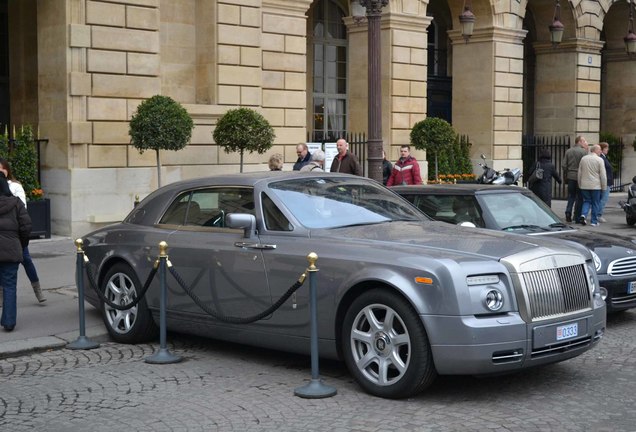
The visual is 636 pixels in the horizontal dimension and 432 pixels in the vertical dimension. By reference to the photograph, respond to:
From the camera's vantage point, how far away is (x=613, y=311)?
995cm

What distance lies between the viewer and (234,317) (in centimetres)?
808

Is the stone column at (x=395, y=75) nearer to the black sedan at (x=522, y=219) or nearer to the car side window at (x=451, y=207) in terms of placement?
the black sedan at (x=522, y=219)

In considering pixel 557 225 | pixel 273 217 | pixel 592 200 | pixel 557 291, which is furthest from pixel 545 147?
pixel 557 291

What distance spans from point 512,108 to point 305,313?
69.7ft

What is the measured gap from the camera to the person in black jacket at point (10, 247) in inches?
372

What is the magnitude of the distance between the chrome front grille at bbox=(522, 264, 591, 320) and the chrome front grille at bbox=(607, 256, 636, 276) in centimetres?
260

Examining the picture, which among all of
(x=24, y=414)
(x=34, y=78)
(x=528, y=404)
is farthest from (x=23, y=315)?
(x=34, y=78)

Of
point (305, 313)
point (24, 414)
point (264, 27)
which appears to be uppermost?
point (264, 27)

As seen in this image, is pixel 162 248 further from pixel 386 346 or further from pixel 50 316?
pixel 50 316

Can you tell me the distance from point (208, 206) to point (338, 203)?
125cm

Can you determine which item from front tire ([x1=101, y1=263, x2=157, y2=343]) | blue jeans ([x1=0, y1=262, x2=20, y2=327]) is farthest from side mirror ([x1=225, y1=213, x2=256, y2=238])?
blue jeans ([x1=0, y1=262, x2=20, y2=327])

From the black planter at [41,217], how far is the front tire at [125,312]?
7638 mm

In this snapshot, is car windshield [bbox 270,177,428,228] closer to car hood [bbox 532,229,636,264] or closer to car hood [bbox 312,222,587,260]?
car hood [bbox 312,222,587,260]

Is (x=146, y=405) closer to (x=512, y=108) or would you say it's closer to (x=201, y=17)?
(x=201, y=17)
